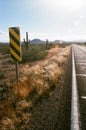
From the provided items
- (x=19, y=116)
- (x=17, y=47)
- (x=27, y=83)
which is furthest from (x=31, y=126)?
(x=27, y=83)

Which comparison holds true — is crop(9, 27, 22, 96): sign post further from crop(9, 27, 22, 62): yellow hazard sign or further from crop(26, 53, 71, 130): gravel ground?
crop(26, 53, 71, 130): gravel ground

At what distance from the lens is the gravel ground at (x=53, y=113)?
18.3 feet

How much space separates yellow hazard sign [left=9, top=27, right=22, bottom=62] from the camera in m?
7.56

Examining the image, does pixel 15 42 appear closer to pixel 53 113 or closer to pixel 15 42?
pixel 15 42

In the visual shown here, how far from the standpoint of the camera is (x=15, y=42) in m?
7.65

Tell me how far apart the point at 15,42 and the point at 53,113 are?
260 centimetres

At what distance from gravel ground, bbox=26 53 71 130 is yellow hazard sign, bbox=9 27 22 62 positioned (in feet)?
5.57

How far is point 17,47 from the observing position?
302 inches

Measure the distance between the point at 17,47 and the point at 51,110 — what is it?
2.29 m

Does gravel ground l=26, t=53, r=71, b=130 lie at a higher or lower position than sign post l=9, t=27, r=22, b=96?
lower

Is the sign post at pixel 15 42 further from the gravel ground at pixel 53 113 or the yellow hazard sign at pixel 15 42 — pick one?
the gravel ground at pixel 53 113

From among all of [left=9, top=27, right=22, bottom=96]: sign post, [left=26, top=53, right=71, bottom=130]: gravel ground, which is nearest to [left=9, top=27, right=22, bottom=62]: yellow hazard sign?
[left=9, top=27, right=22, bottom=96]: sign post

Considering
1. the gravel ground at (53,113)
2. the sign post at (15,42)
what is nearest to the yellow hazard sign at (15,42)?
the sign post at (15,42)

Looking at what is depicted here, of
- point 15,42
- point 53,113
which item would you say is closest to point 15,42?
point 15,42
